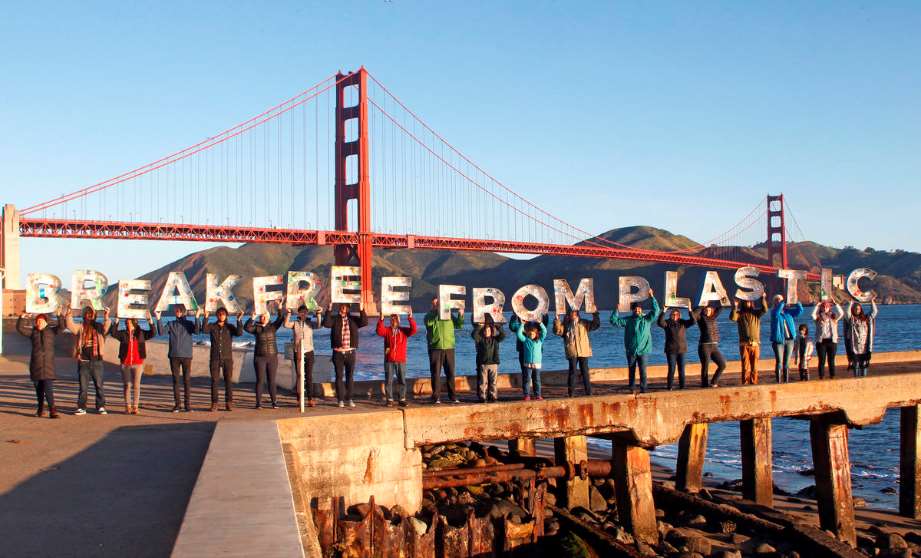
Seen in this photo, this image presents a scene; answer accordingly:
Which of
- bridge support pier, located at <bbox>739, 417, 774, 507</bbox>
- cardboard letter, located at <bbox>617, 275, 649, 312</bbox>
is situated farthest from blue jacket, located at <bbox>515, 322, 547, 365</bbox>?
bridge support pier, located at <bbox>739, 417, 774, 507</bbox>

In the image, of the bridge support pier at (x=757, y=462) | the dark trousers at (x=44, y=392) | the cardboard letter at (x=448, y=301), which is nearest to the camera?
the dark trousers at (x=44, y=392)

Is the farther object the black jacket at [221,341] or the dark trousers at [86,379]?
the black jacket at [221,341]

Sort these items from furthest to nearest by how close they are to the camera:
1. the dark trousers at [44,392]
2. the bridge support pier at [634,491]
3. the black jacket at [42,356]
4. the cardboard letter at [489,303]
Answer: the cardboard letter at [489,303], the black jacket at [42,356], the dark trousers at [44,392], the bridge support pier at [634,491]

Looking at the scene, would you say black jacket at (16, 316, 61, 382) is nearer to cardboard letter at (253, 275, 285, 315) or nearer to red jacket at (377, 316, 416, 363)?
cardboard letter at (253, 275, 285, 315)

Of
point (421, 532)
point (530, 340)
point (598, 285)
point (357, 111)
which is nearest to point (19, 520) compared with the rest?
point (421, 532)

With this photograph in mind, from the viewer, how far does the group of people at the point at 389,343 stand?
11047 mm

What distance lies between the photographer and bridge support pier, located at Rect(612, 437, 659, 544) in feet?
33.7

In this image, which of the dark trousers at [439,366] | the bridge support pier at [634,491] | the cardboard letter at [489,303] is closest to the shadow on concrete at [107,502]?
the dark trousers at [439,366]

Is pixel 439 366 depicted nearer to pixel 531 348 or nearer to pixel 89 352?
pixel 531 348

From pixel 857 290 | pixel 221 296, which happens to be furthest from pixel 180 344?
pixel 857 290

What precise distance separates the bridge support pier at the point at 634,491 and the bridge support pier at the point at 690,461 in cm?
306

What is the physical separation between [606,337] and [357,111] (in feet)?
105

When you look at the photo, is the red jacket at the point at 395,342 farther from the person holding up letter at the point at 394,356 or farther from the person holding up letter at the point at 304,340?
the person holding up letter at the point at 304,340

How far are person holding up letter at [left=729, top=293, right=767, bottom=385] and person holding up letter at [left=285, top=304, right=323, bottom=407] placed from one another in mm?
5893
